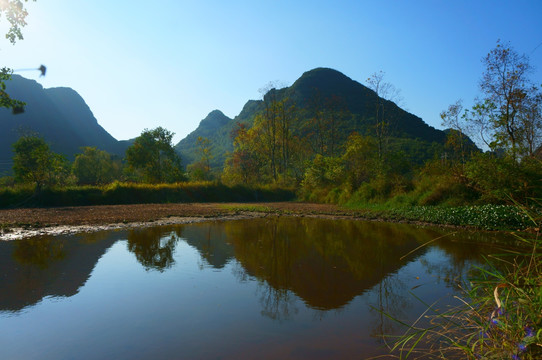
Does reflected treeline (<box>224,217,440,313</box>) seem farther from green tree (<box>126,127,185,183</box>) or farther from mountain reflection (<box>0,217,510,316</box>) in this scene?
green tree (<box>126,127,185,183</box>)

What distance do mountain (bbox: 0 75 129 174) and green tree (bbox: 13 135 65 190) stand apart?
5651 centimetres

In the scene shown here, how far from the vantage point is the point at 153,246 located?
31.0 ft

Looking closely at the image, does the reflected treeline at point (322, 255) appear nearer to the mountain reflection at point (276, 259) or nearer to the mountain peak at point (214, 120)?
the mountain reflection at point (276, 259)

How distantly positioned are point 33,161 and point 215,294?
2524 cm

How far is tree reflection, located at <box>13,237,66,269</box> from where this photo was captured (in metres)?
7.47

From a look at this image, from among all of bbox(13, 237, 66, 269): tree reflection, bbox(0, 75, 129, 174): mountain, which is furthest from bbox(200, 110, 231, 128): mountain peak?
bbox(13, 237, 66, 269): tree reflection

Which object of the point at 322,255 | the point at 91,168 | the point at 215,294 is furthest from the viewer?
the point at 91,168

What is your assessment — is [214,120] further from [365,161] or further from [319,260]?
[319,260]

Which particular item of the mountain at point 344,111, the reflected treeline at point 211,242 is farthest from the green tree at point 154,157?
the reflected treeline at point 211,242

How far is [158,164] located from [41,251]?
1406 inches

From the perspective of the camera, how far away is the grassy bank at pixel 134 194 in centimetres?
2337

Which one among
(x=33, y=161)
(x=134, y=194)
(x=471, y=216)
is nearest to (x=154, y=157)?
(x=134, y=194)

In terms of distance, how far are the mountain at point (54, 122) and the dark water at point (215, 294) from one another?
79.6 m

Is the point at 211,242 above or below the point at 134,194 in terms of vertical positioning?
below
